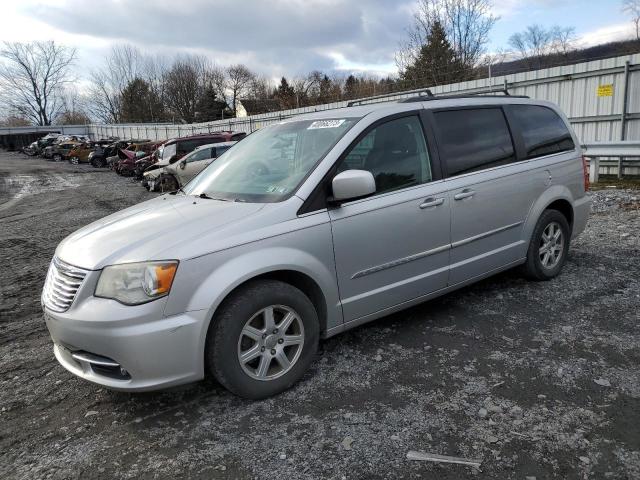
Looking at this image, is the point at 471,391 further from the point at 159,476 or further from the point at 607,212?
the point at 607,212

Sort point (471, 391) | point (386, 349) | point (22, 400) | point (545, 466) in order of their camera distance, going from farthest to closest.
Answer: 1. point (386, 349)
2. point (22, 400)
3. point (471, 391)
4. point (545, 466)

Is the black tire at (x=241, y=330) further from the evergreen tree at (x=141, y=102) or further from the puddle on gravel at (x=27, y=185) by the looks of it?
the evergreen tree at (x=141, y=102)

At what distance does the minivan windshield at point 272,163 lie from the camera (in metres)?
3.41

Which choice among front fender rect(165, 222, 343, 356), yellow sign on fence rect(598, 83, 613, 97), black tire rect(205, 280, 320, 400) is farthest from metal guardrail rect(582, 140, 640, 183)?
black tire rect(205, 280, 320, 400)

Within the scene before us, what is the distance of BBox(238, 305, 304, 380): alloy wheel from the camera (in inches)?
118

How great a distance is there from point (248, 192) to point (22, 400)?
2.09 meters

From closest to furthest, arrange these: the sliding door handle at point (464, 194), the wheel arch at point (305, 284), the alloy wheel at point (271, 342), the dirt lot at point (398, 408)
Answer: the dirt lot at point (398, 408) < the alloy wheel at point (271, 342) < the wheel arch at point (305, 284) < the sliding door handle at point (464, 194)

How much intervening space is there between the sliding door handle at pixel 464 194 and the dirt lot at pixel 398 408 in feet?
3.44

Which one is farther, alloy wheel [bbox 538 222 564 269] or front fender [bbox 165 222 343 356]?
alloy wheel [bbox 538 222 564 269]

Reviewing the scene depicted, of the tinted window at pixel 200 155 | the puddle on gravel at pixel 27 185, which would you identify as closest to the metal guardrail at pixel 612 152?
the tinted window at pixel 200 155

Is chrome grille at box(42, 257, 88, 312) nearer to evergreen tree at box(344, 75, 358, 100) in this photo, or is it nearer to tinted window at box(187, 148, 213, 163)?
tinted window at box(187, 148, 213, 163)

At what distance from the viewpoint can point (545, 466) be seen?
7.86 feet

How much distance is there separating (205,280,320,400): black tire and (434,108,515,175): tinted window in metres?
1.74

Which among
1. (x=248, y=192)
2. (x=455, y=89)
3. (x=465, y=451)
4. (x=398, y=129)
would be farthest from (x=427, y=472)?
(x=455, y=89)
